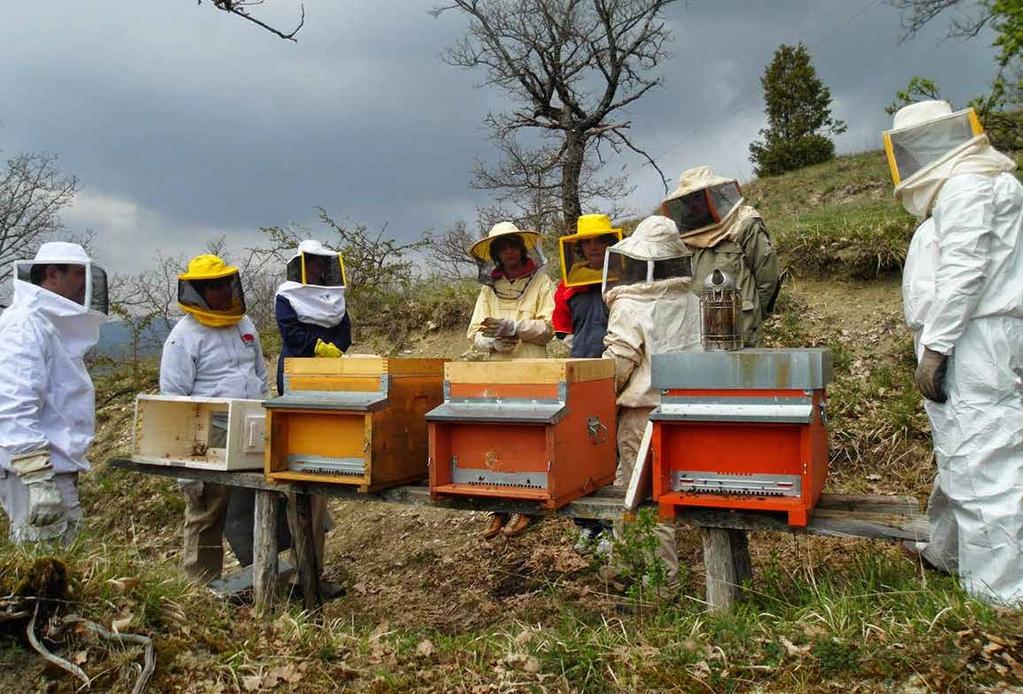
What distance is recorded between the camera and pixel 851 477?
609 centimetres

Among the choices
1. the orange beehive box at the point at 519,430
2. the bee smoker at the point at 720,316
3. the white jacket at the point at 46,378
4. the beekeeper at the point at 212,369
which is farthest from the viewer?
the beekeeper at the point at 212,369

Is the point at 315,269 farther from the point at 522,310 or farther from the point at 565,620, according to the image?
the point at 565,620

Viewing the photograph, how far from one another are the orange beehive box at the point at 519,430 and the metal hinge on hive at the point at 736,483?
0.50 m

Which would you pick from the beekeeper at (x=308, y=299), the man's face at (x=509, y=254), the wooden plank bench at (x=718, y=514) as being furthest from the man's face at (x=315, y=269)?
the wooden plank bench at (x=718, y=514)

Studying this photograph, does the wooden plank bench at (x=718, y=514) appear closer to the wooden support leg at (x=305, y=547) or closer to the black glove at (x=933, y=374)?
the wooden support leg at (x=305, y=547)

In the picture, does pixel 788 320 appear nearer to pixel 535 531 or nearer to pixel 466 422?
pixel 535 531

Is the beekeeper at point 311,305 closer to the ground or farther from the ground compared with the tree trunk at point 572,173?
closer to the ground

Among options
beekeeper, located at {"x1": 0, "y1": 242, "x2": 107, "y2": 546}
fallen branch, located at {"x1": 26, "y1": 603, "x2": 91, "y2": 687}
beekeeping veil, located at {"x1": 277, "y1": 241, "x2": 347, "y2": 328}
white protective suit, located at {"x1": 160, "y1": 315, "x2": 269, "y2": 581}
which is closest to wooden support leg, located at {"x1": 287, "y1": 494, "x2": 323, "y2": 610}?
white protective suit, located at {"x1": 160, "y1": 315, "x2": 269, "y2": 581}

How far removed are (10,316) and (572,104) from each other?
17.2 m

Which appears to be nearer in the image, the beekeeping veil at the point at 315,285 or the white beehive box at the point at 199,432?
the white beehive box at the point at 199,432

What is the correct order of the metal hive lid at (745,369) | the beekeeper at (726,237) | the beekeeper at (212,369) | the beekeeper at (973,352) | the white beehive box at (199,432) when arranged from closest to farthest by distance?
1. the metal hive lid at (745,369)
2. the beekeeper at (973,352)
3. the white beehive box at (199,432)
4. the beekeeper at (212,369)
5. the beekeeper at (726,237)

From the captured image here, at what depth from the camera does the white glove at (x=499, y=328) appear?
5.00 meters

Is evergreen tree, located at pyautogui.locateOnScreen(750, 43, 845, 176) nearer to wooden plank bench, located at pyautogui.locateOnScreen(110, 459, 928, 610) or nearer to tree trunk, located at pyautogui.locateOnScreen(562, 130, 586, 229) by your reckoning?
tree trunk, located at pyautogui.locateOnScreen(562, 130, 586, 229)

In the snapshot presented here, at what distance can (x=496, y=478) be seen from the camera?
359 cm
